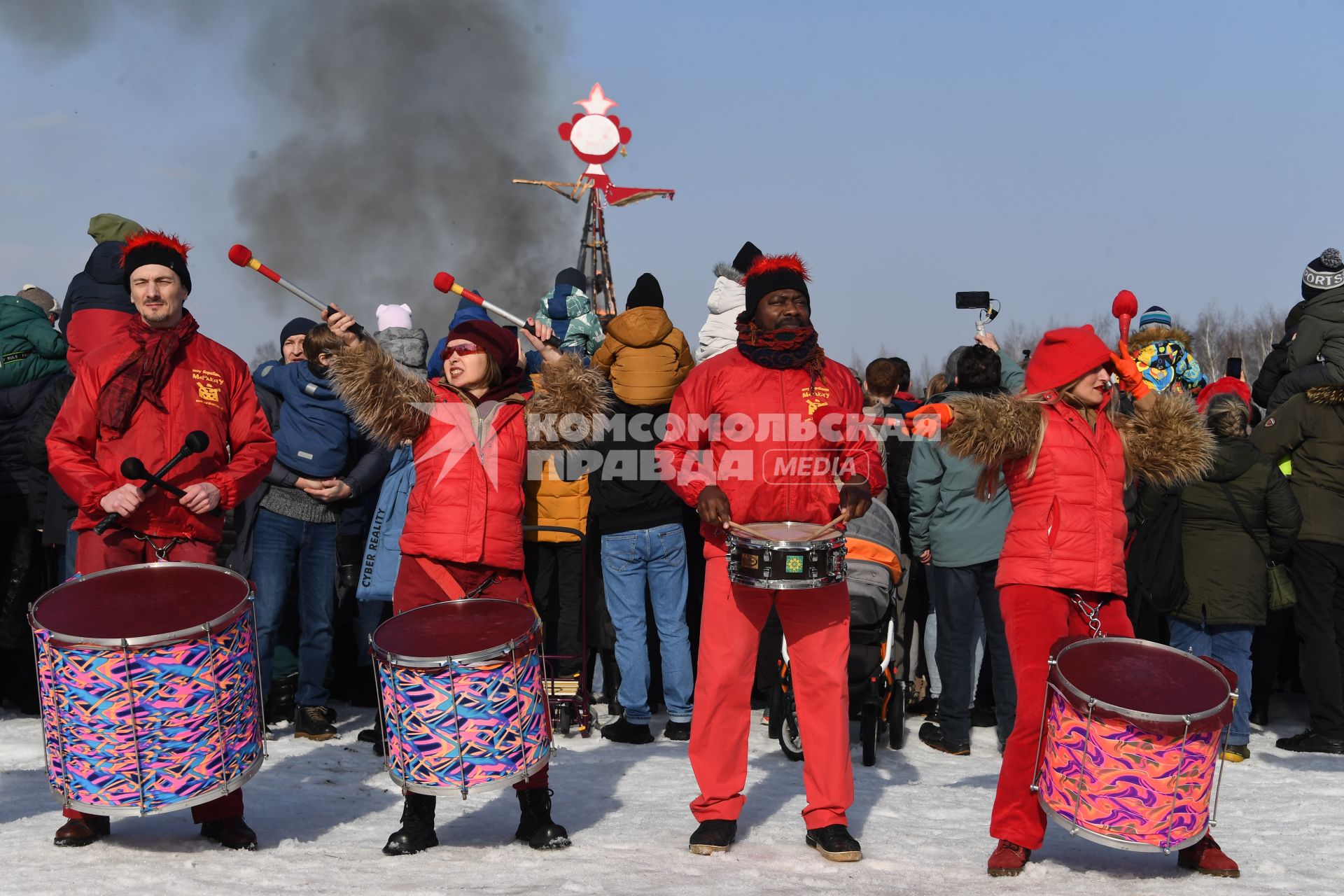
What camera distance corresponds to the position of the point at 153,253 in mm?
5582

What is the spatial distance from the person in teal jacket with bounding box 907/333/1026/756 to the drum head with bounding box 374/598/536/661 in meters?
3.62

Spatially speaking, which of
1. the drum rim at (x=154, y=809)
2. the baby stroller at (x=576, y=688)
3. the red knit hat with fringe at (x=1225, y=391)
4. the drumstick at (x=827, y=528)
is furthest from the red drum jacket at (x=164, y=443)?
the red knit hat with fringe at (x=1225, y=391)

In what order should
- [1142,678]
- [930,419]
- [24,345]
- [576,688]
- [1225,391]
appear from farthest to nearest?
[1225,391] → [24,345] → [576,688] → [930,419] → [1142,678]

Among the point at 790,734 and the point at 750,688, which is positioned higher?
the point at 750,688

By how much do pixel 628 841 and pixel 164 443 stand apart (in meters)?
2.65

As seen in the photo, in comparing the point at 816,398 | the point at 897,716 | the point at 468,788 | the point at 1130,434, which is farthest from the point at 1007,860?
the point at 897,716

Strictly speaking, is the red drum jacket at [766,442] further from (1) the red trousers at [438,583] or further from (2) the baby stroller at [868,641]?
(2) the baby stroller at [868,641]

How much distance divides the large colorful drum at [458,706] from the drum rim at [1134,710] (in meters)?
2.06

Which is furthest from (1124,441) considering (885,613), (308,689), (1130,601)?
(308,689)

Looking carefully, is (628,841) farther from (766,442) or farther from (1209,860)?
(1209,860)

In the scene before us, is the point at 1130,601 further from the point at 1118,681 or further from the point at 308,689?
the point at 308,689

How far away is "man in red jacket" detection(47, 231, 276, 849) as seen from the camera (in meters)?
5.32

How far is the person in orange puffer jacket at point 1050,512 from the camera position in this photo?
17.0 ft

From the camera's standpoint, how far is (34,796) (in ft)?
20.6
